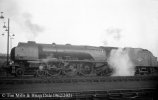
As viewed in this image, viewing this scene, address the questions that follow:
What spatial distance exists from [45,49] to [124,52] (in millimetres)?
7510

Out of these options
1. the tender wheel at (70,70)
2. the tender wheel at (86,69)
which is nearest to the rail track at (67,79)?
the tender wheel at (70,70)

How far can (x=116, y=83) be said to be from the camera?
41.2 feet

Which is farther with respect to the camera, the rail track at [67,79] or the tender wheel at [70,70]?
the tender wheel at [70,70]

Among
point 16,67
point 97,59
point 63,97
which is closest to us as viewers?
point 63,97

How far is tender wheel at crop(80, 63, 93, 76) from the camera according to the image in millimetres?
17438

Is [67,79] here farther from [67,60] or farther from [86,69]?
[86,69]

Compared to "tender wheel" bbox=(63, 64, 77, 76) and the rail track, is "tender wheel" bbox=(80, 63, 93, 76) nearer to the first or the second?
"tender wheel" bbox=(63, 64, 77, 76)

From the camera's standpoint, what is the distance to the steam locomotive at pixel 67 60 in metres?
15.9

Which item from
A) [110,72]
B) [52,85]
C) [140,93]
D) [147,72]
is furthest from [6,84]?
[147,72]

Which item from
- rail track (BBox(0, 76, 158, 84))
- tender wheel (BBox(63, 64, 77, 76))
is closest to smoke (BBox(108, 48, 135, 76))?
tender wheel (BBox(63, 64, 77, 76))

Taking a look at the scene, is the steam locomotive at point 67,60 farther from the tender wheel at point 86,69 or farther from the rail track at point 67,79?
the rail track at point 67,79

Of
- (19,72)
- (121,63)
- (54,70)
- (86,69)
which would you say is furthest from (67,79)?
(121,63)

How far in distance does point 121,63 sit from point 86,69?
11.5 feet

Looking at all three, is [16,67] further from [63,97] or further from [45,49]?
[63,97]
